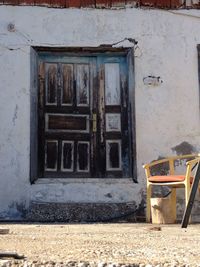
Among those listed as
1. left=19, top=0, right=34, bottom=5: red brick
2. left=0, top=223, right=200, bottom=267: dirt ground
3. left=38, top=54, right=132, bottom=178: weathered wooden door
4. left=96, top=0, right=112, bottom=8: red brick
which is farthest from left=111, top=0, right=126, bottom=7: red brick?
left=0, top=223, right=200, bottom=267: dirt ground

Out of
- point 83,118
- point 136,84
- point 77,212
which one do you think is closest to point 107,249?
point 77,212

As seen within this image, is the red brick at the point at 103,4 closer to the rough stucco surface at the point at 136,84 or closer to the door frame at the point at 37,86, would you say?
the rough stucco surface at the point at 136,84

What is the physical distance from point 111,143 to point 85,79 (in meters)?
1.03

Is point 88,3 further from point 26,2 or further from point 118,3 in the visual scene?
point 26,2

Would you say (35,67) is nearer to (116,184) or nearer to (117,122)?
(117,122)

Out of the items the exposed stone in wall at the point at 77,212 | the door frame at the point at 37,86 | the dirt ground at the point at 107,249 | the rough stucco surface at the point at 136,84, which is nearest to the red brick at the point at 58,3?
the rough stucco surface at the point at 136,84

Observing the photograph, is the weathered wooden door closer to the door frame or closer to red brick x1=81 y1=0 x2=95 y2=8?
the door frame

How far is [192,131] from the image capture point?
858 centimetres

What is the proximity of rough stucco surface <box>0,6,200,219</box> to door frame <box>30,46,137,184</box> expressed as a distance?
7cm

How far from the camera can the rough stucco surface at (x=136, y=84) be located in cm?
820

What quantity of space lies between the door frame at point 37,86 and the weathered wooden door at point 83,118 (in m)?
0.09

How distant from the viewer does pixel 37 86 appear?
8570mm

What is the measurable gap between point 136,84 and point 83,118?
36.1 inches

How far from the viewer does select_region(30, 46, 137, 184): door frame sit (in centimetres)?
832
